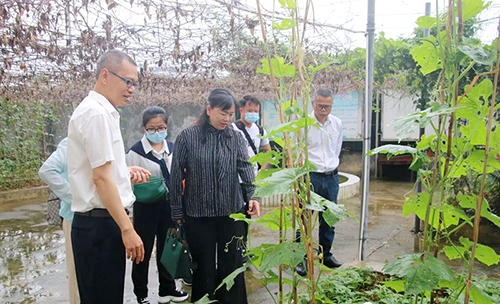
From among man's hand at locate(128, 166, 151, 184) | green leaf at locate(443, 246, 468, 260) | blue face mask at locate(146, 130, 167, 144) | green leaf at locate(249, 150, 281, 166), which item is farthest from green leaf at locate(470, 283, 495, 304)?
blue face mask at locate(146, 130, 167, 144)

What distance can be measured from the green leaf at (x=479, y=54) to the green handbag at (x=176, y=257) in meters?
2.19

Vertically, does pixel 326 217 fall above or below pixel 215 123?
below

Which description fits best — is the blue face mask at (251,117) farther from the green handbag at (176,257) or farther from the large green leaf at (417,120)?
the large green leaf at (417,120)

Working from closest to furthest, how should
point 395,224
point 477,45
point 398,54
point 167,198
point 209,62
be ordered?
point 477,45 → point 167,198 → point 398,54 → point 395,224 → point 209,62

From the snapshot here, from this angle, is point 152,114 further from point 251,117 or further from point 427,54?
point 427,54

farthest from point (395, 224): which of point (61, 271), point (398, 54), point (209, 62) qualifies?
point (61, 271)

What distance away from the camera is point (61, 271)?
4383 millimetres

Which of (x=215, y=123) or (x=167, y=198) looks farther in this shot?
(x=167, y=198)

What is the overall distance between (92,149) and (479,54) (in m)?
1.58

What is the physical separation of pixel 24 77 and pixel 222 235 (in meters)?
4.87

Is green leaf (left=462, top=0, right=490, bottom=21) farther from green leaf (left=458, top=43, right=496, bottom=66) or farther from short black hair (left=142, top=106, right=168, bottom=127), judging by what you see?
short black hair (left=142, top=106, right=168, bottom=127)

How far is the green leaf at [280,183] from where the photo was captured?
137 cm

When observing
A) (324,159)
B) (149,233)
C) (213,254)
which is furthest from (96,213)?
(324,159)

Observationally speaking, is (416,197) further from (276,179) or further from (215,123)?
(215,123)
